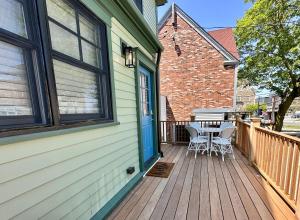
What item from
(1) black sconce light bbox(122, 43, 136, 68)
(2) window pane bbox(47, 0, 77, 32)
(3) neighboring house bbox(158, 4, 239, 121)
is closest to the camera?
(2) window pane bbox(47, 0, 77, 32)

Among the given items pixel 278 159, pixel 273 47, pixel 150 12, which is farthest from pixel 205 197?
pixel 273 47

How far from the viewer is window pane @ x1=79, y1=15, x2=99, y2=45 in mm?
1862

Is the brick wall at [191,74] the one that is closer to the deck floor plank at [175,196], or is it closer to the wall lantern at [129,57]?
the deck floor plank at [175,196]

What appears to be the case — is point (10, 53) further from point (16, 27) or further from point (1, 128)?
point (1, 128)

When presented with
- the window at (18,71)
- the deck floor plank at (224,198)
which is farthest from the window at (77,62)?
the deck floor plank at (224,198)

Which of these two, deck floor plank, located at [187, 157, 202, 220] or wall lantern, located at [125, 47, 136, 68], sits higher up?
wall lantern, located at [125, 47, 136, 68]

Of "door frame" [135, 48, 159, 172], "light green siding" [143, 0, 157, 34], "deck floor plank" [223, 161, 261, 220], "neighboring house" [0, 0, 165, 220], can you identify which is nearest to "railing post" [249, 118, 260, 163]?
"deck floor plank" [223, 161, 261, 220]

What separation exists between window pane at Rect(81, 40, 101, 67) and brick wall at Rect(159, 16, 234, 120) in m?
7.11

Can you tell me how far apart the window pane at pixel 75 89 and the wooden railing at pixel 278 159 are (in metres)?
2.50

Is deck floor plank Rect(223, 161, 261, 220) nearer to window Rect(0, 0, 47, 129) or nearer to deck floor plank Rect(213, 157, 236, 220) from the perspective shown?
deck floor plank Rect(213, 157, 236, 220)

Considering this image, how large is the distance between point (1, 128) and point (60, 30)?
38.6 inches

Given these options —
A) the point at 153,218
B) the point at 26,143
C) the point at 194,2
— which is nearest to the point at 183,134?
the point at 153,218

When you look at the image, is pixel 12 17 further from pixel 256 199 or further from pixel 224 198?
pixel 256 199

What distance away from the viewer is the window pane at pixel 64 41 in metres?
1.49
